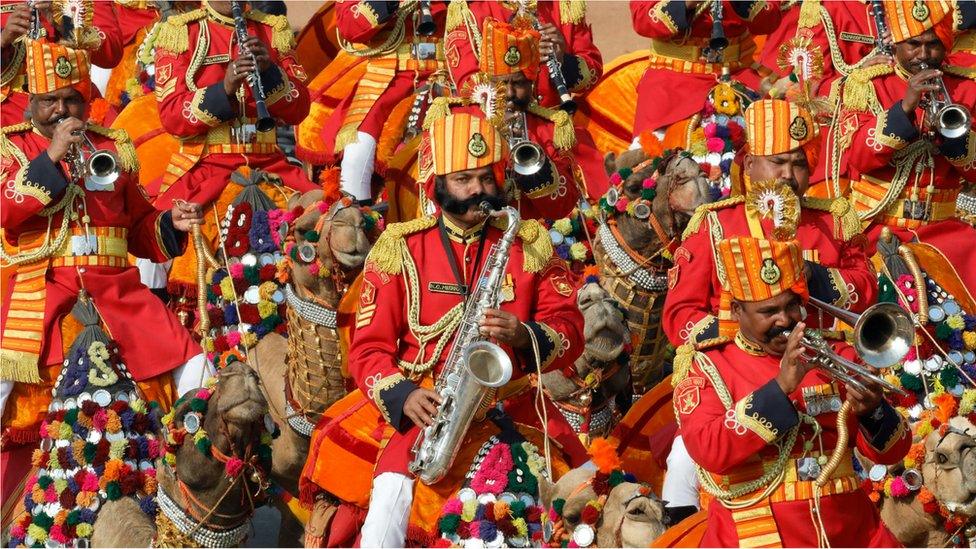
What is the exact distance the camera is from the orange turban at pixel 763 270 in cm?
920

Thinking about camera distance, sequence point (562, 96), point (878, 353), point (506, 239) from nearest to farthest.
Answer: point (878, 353) < point (506, 239) < point (562, 96)

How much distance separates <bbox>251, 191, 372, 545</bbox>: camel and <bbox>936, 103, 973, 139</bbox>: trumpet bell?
3125mm

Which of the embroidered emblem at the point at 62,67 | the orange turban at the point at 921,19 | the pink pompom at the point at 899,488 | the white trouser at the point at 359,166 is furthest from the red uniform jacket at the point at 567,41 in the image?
the pink pompom at the point at 899,488

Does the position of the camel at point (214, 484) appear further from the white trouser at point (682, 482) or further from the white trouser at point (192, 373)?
the white trouser at point (682, 482)

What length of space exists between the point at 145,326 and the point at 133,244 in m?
0.49

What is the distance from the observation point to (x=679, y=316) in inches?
424

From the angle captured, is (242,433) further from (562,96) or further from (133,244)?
(562,96)

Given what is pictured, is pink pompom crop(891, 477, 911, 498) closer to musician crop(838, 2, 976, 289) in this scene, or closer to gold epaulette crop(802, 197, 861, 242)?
gold epaulette crop(802, 197, 861, 242)

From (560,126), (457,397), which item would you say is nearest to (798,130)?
(457,397)

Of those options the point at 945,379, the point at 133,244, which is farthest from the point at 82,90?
the point at 945,379

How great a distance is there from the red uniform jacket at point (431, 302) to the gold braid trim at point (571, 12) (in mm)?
4685

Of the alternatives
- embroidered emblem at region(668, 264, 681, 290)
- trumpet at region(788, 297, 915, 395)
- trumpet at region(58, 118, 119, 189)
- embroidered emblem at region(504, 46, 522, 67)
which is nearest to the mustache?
embroidered emblem at region(668, 264, 681, 290)

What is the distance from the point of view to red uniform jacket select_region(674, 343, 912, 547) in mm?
9086

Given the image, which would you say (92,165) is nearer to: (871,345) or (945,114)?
(945,114)
